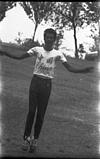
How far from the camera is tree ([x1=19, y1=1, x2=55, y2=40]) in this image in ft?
182

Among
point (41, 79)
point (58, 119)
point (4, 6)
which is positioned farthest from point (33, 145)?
point (4, 6)

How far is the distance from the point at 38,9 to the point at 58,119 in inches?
1804

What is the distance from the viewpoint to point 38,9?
56.5m

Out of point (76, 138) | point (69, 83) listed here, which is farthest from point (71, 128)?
point (69, 83)

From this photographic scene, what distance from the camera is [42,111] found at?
24.6 ft

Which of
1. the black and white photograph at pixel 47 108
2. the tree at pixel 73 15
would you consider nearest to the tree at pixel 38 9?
the tree at pixel 73 15

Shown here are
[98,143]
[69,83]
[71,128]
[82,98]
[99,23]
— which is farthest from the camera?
[99,23]

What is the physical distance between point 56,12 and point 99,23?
6.53m

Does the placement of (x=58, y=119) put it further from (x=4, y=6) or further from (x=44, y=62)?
(x=4, y=6)

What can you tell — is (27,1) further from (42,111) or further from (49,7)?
(42,111)

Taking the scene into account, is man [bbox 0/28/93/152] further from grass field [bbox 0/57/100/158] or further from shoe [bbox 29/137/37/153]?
grass field [bbox 0/57/100/158]

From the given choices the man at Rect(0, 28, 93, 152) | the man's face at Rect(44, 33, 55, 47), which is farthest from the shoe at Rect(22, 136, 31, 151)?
the man's face at Rect(44, 33, 55, 47)

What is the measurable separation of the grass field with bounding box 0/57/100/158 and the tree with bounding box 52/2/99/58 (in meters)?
30.0

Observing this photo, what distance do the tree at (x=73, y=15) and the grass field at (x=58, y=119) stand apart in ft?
98.4
